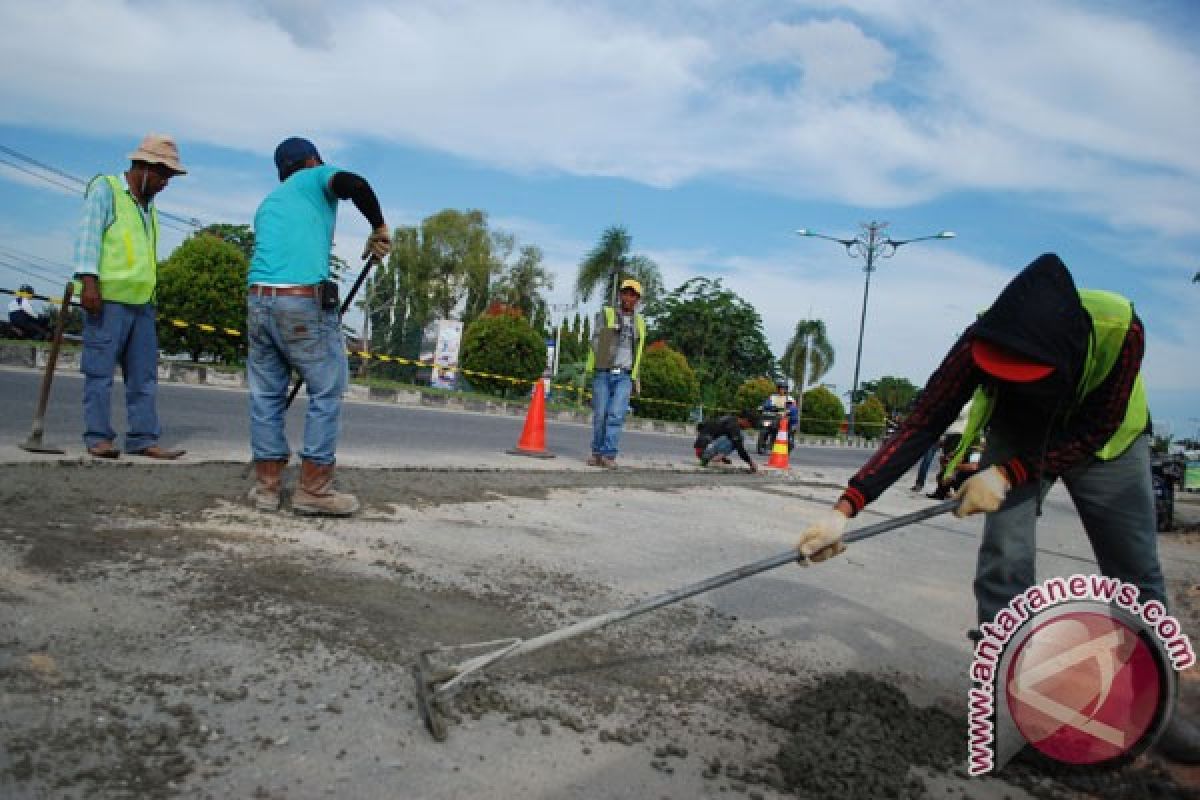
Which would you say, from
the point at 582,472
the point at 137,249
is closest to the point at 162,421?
the point at 137,249

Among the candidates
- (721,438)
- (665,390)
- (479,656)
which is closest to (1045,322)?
(479,656)

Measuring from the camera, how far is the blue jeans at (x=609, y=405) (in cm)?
866

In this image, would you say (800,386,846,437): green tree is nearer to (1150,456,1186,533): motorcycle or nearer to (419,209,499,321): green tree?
(419,209,499,321): green tree

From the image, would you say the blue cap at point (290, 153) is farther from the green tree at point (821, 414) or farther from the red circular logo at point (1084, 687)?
the green tree at point (821, 414)

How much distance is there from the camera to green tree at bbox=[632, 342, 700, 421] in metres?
30.2

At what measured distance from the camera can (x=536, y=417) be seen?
939cm

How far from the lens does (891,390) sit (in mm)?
114000

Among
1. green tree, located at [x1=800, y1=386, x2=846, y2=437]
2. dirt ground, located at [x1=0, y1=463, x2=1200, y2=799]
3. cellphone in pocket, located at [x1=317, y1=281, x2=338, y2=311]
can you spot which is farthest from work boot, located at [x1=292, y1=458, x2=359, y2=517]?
green tree, located at [x1=800, y1=386, x2=846, y2=437]

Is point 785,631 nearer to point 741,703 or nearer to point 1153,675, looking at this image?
point 741,703

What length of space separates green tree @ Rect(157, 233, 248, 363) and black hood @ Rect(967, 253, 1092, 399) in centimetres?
1734

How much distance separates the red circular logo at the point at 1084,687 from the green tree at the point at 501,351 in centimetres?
2361

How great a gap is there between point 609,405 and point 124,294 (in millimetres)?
4722

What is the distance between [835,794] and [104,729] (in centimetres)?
163

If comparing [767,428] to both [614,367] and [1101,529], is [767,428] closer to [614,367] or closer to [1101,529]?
[614,367]
